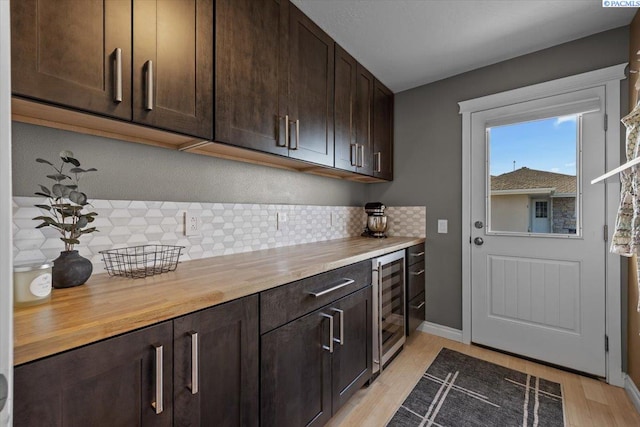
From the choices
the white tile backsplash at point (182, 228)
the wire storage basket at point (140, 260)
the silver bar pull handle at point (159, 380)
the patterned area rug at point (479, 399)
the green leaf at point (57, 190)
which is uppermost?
the green leaf at point (57, 190)

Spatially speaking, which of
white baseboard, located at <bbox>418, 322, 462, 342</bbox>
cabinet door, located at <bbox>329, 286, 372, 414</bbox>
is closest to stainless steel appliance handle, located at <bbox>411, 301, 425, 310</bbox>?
white baseboard, located at <bbox>418, 322, 462, 342</bbox>

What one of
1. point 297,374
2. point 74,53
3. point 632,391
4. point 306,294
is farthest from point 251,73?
point 632,391

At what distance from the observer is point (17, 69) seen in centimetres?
76

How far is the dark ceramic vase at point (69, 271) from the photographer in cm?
92

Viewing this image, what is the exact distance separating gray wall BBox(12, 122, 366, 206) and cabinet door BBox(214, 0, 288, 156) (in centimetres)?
35

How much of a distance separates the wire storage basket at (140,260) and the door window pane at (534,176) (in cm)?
237

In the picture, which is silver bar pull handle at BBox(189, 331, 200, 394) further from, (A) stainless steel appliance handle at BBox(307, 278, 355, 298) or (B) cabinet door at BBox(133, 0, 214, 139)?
Answer: (B) cabinet door at BBox(133, 0, 214, 139)

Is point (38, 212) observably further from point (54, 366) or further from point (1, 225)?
point (1, 225)

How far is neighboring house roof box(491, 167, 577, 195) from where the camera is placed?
6.66 feet

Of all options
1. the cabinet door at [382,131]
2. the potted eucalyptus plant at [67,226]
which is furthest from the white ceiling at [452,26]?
the potted eucalyptus plant at [67,226]

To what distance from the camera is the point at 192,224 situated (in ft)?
4.82

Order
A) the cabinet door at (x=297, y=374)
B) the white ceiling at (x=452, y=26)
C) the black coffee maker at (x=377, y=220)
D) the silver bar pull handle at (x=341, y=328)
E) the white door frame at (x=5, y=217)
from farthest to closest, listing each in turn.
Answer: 1. the black coffee maker at (x=377, y=220)
2. the white ceiling at (x=452, y=26)
3. the silver bar pull handle at (x=341, y=328)
4. the cabinet door at (x=297, y=374)
5. the white door frame at (x=5, y=217)

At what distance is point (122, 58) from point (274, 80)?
0.73 metres

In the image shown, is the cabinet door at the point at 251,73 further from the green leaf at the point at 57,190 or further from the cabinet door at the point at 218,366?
the cabinet door at the point at 218,366
